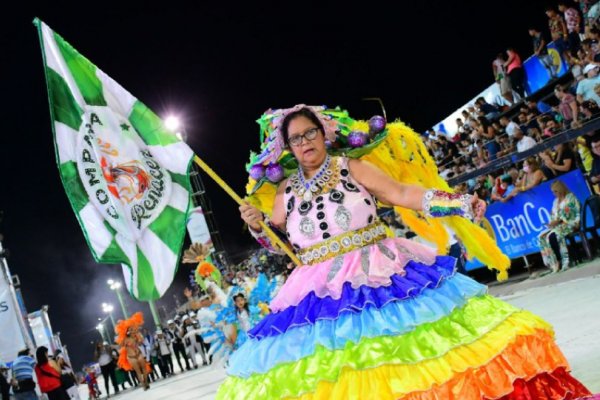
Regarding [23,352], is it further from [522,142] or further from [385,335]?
[385,335]

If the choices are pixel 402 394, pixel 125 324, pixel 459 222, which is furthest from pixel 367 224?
pixel 125 324

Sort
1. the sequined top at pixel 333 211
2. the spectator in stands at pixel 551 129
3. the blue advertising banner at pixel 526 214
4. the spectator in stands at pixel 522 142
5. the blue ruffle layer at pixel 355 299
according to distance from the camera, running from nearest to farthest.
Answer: the blue ruffle layer at pixel 355 299
the sequined top at pixel 333 211
the blue advertising banner at pixel 526 214
the spectator in stands at pixel 551 129
the spectator in stands at pixel 522 142

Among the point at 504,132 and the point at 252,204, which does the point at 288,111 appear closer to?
the point at 252,204

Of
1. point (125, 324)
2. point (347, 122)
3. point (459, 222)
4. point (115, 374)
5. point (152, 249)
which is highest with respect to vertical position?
point (347, 122)

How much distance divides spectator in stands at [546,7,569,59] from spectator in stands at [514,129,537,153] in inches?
76.0

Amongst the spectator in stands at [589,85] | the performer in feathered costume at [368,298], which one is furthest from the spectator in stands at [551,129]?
the performer in feathered costume at [368,298]

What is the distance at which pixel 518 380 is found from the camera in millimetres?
2490

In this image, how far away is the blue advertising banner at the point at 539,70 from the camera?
10.7 meters

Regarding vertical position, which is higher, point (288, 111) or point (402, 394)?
point (288, 111)

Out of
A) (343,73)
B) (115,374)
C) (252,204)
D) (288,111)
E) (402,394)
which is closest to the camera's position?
(402,394)

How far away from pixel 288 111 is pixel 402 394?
1.70 meters

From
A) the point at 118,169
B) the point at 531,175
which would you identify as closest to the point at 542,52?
the point at 531,175

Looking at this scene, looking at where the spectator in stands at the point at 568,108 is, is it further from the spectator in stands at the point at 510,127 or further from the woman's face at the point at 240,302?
the woman's face at the point at 240,302

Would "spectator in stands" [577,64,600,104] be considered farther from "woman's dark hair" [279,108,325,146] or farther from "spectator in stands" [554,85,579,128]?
"woman's dark hair" [279,108,325,146]
